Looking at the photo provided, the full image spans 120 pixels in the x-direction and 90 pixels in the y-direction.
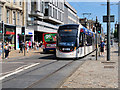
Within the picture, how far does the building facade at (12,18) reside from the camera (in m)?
34.6

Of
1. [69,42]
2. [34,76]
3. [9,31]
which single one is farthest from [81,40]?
[9,31]

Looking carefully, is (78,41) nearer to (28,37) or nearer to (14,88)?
(14,88)

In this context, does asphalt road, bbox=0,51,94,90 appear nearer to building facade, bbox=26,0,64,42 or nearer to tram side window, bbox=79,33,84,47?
tram side window, bbox=79,33,84,47

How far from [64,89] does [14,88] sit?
1.72m

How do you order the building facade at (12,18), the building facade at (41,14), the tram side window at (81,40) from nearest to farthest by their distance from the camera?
1. the tram side window at (81,40)
2. the building facade at (12,18)
3. the building facade at (41,14)

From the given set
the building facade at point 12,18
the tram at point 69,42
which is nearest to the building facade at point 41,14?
the building facade at point 12,18

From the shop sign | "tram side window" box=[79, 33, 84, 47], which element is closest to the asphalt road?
"tram side window" box=[79, 33, 84, 47]

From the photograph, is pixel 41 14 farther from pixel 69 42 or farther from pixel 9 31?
pixel 69 42

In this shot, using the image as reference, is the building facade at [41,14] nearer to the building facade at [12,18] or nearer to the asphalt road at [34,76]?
the building facade at [12,18]

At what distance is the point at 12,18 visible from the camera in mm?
37719

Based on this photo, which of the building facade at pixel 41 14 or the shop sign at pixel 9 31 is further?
the building facade at pixel 41 14

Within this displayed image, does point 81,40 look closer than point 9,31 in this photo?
Yes

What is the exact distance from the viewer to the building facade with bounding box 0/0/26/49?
34.6 metres

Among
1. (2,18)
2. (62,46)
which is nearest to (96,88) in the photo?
(62,46)
